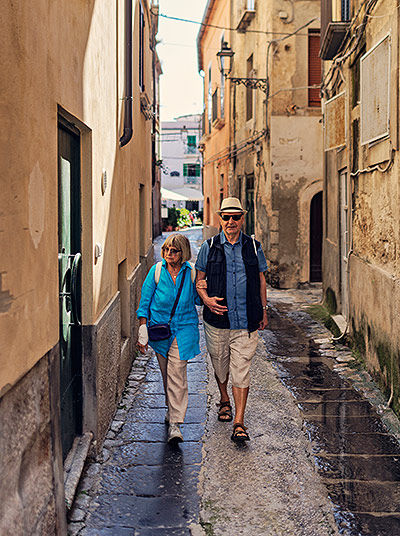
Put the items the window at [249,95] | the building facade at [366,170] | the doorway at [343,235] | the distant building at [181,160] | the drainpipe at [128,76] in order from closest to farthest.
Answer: the building facade at [366,170]
the drainpipe at [128,76]
the doorway at [343,235]
the window at [249,95]
the distant building at [181,160]

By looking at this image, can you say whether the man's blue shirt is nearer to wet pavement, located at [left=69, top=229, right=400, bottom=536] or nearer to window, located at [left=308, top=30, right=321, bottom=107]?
wet pavement, located at [left=69, top=229, right=400, bottom=536]

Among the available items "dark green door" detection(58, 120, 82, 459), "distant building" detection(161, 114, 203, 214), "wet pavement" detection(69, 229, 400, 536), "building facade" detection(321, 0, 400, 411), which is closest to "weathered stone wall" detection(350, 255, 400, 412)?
"building facade" detection(321, 0, 400, 411)

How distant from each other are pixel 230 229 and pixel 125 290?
2301 mm

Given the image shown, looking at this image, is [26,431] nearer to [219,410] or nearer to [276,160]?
[219,410]

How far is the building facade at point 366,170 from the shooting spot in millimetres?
5906

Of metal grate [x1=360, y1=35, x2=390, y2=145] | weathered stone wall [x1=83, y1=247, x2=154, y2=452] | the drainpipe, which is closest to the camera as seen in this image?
weathered stone wall [x1=83, y1=247, x2=154, y2=452]

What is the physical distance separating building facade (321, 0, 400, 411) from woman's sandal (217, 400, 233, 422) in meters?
1.36

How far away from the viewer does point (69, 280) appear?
427 cm

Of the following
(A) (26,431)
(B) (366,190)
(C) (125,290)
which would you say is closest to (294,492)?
(A) (26,431)

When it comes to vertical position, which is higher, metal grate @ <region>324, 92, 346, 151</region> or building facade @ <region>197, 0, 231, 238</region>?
building facade @ <region>197, 0, 231, 238</region>

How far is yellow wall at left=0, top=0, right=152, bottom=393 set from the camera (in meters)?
2.56

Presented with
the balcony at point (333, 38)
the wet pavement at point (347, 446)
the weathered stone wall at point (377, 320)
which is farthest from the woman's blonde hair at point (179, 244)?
the balcony at point (333, 38)

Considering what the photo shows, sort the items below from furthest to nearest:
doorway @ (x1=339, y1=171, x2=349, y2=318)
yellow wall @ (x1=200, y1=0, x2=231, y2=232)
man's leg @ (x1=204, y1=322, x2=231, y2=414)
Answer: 1. yellow wall @ (x1=200, y1=0, x2=231, y2=232)
2. doorway @ (x1=339, y1=171, x2=349, y2=318)
3. man's leg @ (x1=204, y1=322, x2=231, y2=414)

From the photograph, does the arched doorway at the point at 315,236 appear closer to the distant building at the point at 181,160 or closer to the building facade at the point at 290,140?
the building facade at the point at 290,140
